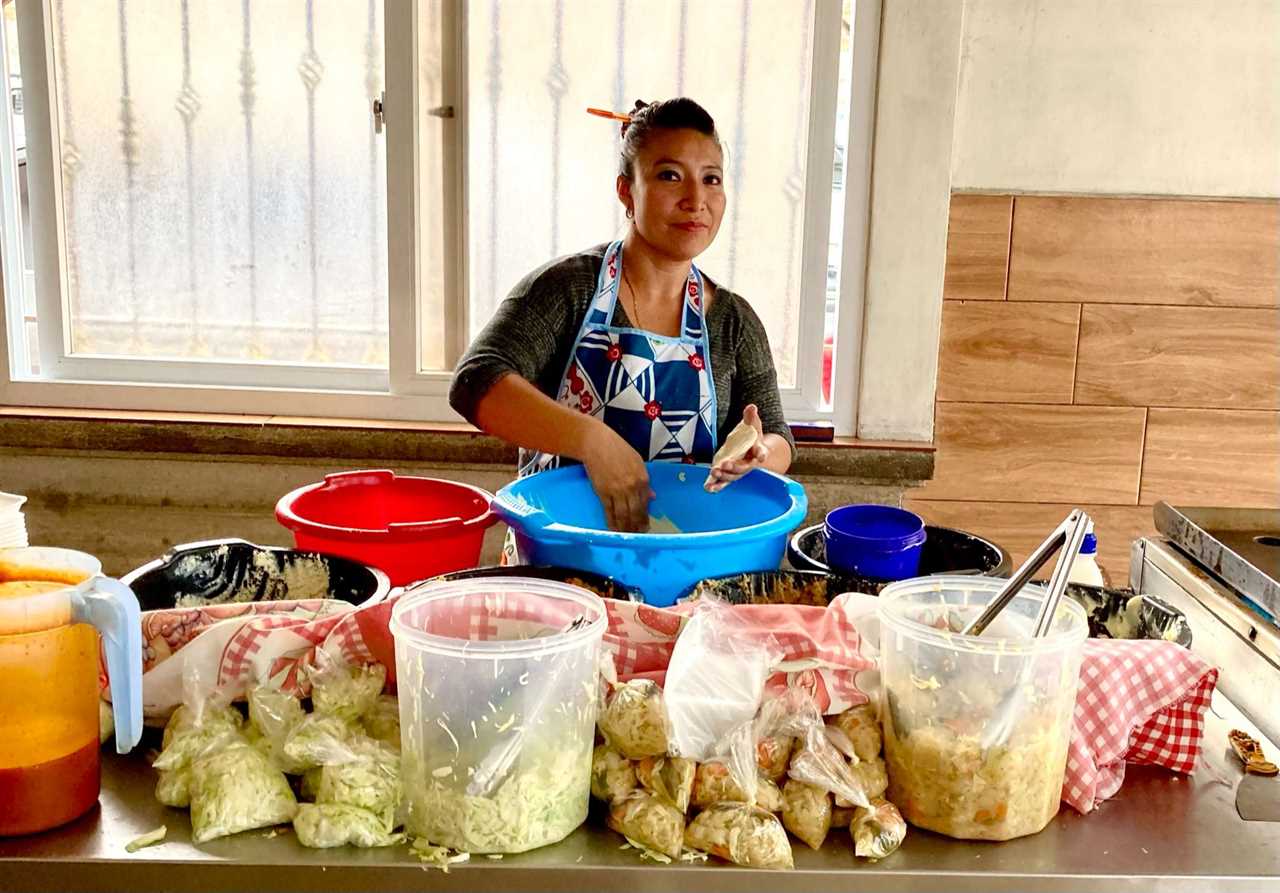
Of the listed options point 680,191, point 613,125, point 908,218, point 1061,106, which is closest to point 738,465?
point 680,191

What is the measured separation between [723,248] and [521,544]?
155cm

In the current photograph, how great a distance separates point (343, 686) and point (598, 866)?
29 centimetres

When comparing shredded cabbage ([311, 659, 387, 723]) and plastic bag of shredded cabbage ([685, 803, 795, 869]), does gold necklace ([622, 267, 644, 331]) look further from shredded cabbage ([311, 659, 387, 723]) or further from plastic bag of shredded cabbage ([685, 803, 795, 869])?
plastic bag of shredded cabbage ([685, 803, 795, 869])

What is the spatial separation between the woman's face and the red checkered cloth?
95cm

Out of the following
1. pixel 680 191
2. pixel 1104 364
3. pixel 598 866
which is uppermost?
pixel 680 191

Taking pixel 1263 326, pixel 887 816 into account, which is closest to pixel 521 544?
pixel 887 816

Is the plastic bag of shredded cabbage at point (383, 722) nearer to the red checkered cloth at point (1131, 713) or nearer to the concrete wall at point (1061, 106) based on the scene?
the red checkered cloth at point (1131, 713)

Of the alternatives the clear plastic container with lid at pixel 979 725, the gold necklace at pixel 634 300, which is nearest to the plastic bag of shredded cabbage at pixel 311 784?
the clear plastic container with lid at pixel 979 725

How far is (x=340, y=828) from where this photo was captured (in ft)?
3.00

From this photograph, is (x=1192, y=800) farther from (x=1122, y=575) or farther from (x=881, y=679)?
(x=1122, y=575)

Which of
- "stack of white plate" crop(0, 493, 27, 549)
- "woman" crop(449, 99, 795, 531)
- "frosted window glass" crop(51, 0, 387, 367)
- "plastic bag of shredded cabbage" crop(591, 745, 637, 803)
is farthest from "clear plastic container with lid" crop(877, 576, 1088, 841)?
"frosted window glass" crop(51, 0, 387, 367)

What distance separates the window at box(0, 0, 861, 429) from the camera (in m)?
2.62

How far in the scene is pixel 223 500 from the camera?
2.70 metres

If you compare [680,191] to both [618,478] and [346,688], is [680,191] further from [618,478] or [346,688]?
[346,688]
